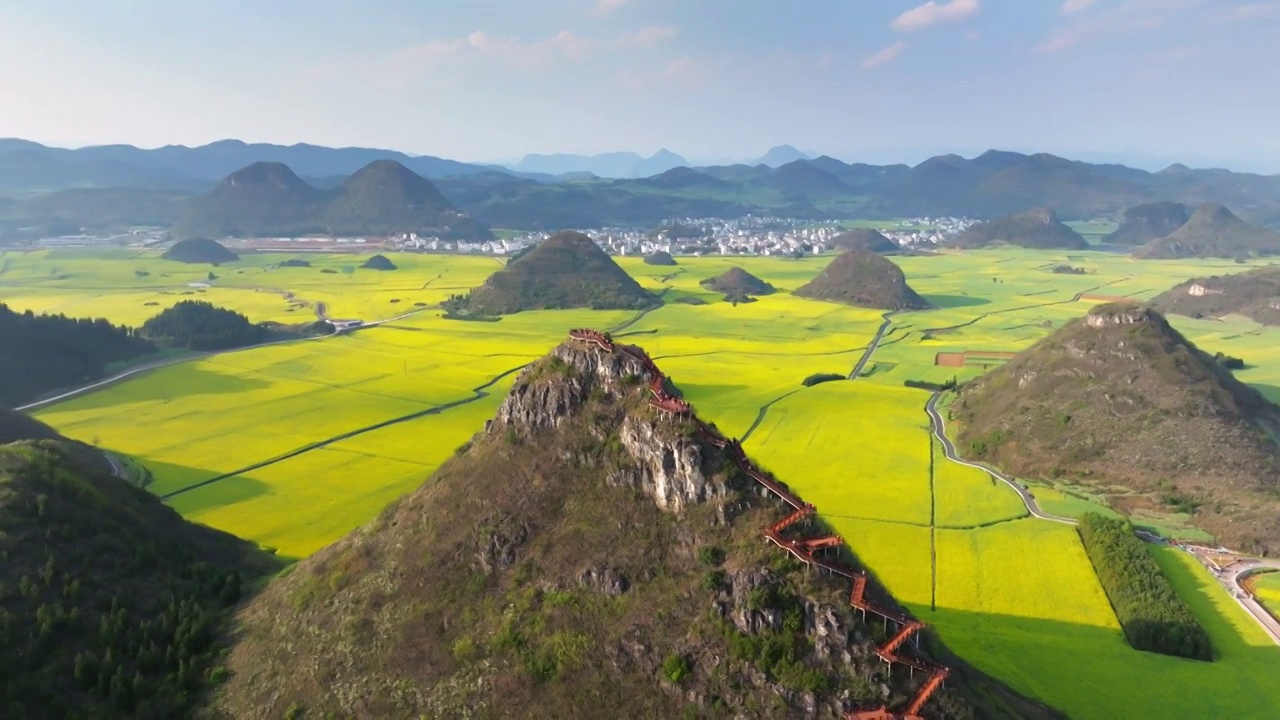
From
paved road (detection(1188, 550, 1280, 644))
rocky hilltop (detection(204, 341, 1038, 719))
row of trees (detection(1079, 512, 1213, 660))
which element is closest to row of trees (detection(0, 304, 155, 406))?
rocky hilltop (detection(204, 341, 1038, 719))

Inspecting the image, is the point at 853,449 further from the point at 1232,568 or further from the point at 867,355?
the point at 867,355

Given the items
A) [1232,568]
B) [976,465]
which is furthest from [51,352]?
[1232,568]

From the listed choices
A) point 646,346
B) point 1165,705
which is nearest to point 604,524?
point 1165,705

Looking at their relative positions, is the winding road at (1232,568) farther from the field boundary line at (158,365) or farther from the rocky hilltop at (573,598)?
the field boundary line at (158,365)

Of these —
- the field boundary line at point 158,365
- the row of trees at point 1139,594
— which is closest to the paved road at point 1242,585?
the row of trees at point 1139,594

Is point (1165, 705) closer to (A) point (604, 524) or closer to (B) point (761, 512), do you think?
(B) point (761, 512)

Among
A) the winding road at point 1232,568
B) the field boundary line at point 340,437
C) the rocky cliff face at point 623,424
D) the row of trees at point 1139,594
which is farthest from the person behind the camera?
the field boundary line at point 340,437

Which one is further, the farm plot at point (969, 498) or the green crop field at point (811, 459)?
the farm plot at point (969, 498)
